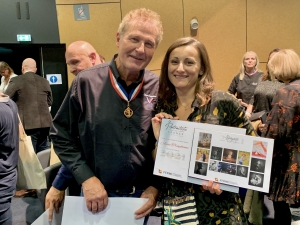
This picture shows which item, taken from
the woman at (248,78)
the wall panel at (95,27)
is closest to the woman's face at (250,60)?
the woman at (248,78)

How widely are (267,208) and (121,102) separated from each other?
9.05 feet

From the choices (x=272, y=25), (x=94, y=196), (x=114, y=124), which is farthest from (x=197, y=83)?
(x=272, y=25)

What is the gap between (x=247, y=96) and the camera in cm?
439

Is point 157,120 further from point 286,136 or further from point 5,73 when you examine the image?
point 5,73

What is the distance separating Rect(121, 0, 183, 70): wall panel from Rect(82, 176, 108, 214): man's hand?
410 cm

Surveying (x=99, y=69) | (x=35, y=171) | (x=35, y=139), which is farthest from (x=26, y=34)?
(x=99, y=69)

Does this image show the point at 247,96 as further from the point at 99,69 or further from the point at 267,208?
the point at 99,69

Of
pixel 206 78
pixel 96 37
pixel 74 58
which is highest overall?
pixel 96 37

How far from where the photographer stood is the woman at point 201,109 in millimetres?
1303

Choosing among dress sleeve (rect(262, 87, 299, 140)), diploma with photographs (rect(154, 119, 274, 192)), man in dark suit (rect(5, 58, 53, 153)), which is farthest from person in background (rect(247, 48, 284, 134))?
man in dark suit (rect(5, 58, 53, 153))

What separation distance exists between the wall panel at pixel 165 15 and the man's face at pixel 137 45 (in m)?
3.92

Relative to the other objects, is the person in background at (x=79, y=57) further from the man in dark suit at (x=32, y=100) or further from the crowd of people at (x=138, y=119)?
the man in dark suit at (x=32, y=100)

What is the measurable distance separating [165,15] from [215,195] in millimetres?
4556

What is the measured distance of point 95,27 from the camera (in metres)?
5.21
